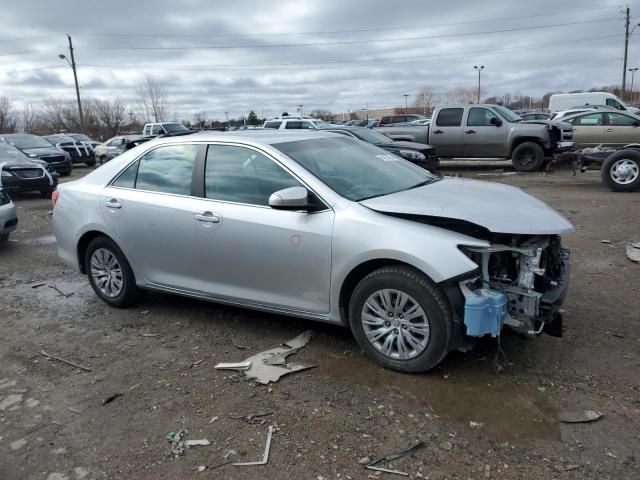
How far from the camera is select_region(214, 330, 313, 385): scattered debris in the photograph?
3828mm

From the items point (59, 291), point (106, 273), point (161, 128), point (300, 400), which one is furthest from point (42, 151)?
point (300, 400)

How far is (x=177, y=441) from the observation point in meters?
3.12

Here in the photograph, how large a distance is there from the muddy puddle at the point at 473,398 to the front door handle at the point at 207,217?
137 centimetres

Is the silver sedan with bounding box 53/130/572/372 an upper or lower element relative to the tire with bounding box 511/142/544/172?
lower

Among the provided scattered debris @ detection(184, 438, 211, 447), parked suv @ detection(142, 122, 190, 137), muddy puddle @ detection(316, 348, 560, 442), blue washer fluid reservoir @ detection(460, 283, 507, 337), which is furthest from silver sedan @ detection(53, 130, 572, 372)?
parked suv @ detection(142, 122, 190, 137)

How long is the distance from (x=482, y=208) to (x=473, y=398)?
125cm

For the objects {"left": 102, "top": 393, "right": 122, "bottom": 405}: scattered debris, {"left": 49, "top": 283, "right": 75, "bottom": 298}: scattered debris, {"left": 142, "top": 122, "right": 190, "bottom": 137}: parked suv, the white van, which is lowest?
{"left": 102, "top": 393, "right": 122, "bottom": 405}: scattered debris

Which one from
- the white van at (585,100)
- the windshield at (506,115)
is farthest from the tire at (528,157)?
the white van at (585,100)

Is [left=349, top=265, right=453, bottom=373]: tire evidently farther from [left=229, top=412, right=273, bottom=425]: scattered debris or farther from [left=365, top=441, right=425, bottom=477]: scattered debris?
[left=229, top=412, right=273, bottom=425]: scattered debris

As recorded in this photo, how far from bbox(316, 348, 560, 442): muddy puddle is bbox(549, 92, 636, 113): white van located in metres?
29.8

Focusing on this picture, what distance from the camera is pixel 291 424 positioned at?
3.24 meters

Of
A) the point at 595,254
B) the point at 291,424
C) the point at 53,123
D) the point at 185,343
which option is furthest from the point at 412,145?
the point at 53,123

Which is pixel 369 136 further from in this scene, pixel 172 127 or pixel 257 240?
pixel 172 127

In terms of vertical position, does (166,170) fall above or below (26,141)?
below
